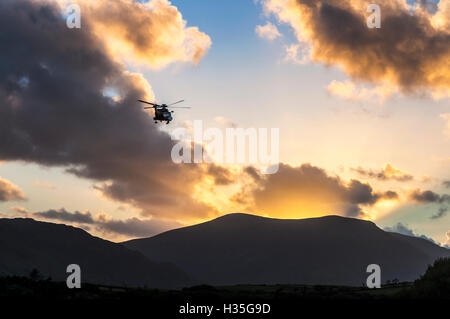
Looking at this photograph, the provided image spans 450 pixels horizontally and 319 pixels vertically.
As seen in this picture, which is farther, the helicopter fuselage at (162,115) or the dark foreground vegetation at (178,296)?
the helicopter fuselage at (162,115)

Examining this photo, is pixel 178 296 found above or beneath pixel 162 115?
beneath

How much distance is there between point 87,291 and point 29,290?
33.1 feet

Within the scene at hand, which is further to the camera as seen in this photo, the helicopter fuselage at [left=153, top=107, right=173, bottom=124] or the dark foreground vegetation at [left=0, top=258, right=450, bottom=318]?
the helicopter fuselage at [left=153, top=107, right=173, bottom=124]

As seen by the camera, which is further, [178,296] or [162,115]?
[162,115]

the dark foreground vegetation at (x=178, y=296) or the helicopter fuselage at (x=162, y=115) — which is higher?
the helicopter fuselage at (x=162, y=115)

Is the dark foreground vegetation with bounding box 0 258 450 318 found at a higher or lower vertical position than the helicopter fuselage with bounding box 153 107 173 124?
lower
